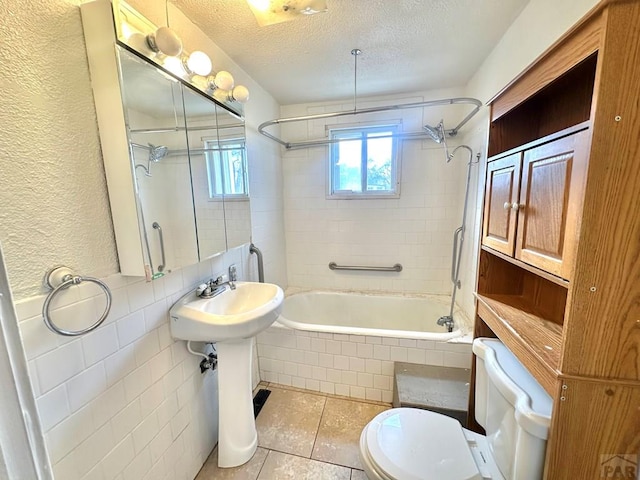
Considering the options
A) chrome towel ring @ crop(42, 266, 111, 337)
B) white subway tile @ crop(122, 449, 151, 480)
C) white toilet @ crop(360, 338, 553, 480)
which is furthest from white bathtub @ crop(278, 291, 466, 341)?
chrome towel ring @ crop(42, 266, 111, 337)

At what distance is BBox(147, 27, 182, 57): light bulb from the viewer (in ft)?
3.22

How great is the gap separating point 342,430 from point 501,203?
5.33 ft

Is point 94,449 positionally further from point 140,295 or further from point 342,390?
point 342,390

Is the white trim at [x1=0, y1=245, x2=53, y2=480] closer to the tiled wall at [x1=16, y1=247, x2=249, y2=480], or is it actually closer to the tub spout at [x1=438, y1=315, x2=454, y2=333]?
the tiled wall at [x1=16, y1=247, x2=249, y2=480]

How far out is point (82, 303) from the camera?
2.90 feet

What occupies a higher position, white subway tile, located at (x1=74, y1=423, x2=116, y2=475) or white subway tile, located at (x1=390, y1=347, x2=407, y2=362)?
white subway tile, located at (x1=74, y1=423, x2=116, y2=475)

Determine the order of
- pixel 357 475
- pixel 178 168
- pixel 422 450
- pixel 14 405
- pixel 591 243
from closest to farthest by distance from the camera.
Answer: pixel 14 405, pixel 591 243, pixel 422 450, pixel 178 168, pixel 357 475

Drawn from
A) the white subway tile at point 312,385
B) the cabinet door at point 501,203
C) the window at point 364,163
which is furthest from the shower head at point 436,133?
the white subway tile at point 312,385

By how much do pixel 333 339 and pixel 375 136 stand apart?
176cm

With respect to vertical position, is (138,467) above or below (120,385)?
below

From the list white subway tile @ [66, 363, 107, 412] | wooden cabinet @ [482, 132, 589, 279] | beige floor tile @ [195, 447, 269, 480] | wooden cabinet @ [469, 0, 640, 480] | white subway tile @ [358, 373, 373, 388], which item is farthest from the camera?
white subway tile @ [358, 373, 373, 388]

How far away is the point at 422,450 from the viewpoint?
1.04m

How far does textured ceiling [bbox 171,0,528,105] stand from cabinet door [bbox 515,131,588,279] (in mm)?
977

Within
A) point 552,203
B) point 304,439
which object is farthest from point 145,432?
point 552,203
